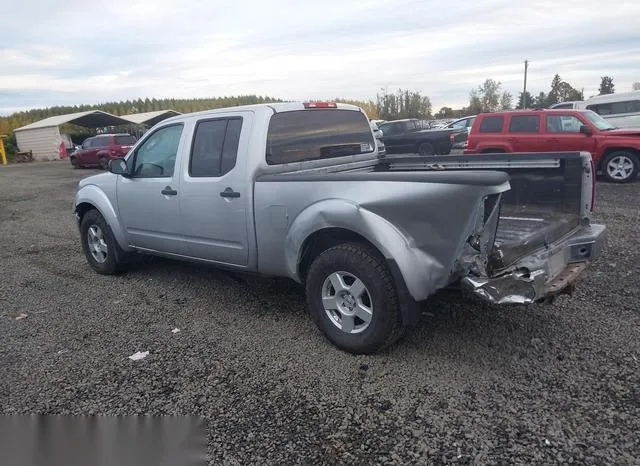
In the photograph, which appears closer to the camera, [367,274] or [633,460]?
[633,460]

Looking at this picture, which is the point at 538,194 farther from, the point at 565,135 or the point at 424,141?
the point at 424,141

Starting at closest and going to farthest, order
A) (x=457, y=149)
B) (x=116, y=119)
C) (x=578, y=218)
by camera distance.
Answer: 1. (x=578, y=218)
2. (x=457, y=149)
3. (x=116, y=119)

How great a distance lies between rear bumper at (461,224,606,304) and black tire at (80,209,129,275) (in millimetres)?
4197

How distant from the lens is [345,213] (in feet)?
12.0

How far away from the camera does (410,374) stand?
11.6 ft

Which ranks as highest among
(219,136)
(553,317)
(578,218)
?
(219,136)

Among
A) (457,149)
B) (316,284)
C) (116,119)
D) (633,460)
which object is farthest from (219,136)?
(116,119)

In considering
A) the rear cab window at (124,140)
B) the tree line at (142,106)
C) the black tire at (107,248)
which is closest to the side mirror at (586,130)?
the black tire at (107,248)

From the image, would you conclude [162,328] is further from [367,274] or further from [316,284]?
[367,274]

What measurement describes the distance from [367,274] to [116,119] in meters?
39.6

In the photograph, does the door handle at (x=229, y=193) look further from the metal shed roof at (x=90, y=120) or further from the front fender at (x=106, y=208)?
the metal shed roof at (x=90, y=120)

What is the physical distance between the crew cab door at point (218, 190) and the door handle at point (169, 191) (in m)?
0.13

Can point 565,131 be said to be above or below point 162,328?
above

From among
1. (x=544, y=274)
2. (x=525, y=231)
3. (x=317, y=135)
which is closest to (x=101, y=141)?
(x=317, y=135)
